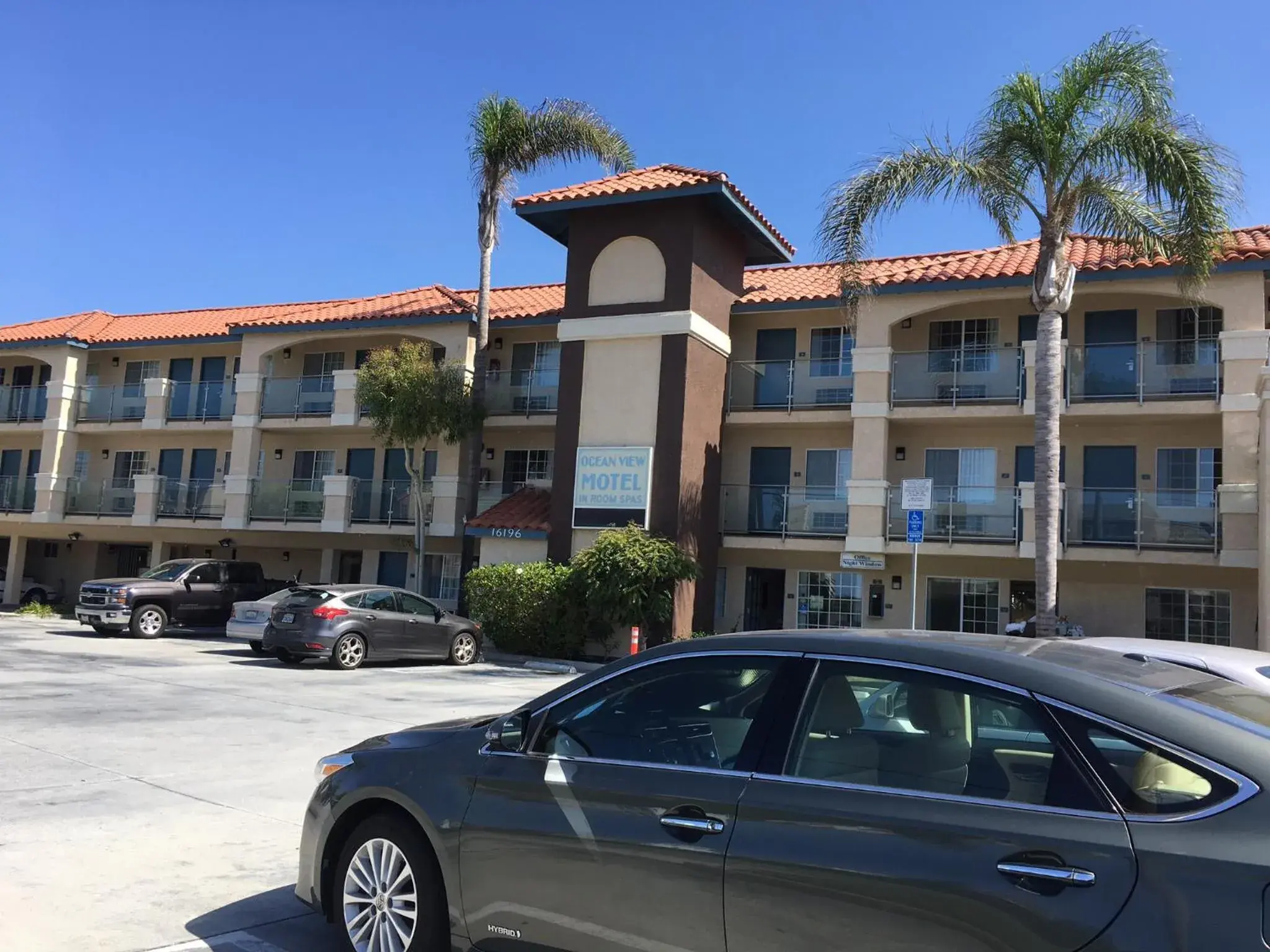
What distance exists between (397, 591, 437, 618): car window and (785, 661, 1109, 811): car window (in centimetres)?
1678

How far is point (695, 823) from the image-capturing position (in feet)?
12.0

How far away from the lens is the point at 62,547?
35844 mm

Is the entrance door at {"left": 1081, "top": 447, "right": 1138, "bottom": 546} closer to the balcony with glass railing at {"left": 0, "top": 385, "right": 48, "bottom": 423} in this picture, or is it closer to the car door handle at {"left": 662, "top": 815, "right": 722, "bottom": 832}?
the car door handle at {"left": 662, "top": 815, "right": 722, "bottom": 832}

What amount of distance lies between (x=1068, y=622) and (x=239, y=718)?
16303 mm

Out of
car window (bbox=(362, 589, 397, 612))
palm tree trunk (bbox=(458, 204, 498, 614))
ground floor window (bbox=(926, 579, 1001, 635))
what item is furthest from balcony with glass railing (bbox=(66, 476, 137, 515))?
ground floor window (bbox=(926, 579, 1001, 635))

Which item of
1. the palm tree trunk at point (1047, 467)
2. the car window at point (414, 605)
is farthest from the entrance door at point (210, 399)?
the palm tree trunk at point (1047, 467)

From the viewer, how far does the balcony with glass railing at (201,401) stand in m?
30.8

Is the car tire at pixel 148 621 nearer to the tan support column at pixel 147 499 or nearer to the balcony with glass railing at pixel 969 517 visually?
the tan support column at pixel 147 499

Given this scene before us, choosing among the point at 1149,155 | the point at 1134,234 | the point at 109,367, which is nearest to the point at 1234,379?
the point at 1134,234

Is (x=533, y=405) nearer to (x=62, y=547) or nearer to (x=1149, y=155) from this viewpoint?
(x=1149, y=155)

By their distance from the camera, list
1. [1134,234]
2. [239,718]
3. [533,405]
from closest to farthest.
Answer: [239,718] < [1134,234] < [533,405]

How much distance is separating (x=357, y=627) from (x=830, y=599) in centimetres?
1088

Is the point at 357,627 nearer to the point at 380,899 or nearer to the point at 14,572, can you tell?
the point at 380,899

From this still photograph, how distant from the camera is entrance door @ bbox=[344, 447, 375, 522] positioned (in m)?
27.4
